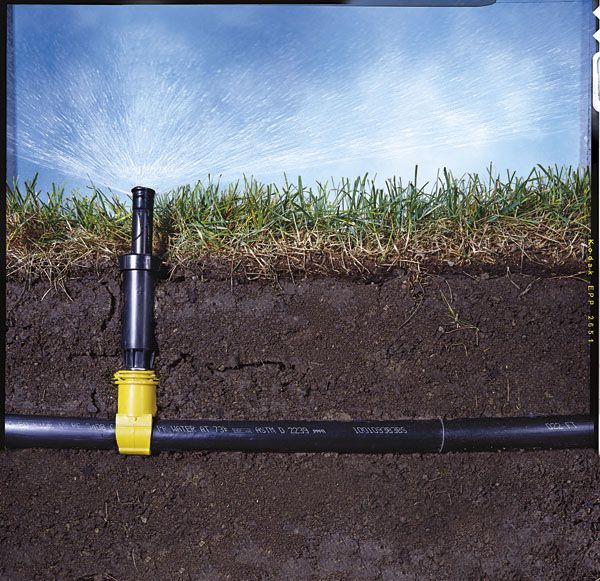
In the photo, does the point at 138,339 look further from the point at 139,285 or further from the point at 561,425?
the point at 561,425

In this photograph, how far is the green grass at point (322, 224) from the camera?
3.51ft

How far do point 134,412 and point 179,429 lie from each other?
9 centimetres

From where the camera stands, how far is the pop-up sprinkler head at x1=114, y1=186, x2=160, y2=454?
1016mm

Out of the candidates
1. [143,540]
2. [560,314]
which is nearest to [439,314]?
[560,314]

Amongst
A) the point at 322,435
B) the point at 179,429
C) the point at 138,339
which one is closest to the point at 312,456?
the point at 322,435

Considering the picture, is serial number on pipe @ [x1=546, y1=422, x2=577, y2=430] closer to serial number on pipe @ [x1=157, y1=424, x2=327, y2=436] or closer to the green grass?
the green grass

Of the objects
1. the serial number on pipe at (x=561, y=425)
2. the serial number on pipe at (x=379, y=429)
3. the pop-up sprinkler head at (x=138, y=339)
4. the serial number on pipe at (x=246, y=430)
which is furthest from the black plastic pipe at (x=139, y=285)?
the serial number on pipe at (x=561, y=425)

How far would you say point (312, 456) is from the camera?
1.06 m

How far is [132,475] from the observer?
1058 mm

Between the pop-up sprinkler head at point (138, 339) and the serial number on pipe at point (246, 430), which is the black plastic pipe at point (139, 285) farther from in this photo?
the serial number on pipe at point (246, 430)

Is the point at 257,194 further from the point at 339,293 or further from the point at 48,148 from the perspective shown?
the point at 48,148

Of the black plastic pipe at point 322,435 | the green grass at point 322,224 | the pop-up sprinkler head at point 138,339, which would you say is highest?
the green grass at point 322,224

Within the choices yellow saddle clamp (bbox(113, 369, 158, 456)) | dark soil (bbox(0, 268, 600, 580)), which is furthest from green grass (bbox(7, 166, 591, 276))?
yellow saddle clamp (bbox(113, 369, 158, 456))

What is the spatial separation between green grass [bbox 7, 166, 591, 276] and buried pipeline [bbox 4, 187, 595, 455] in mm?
75
